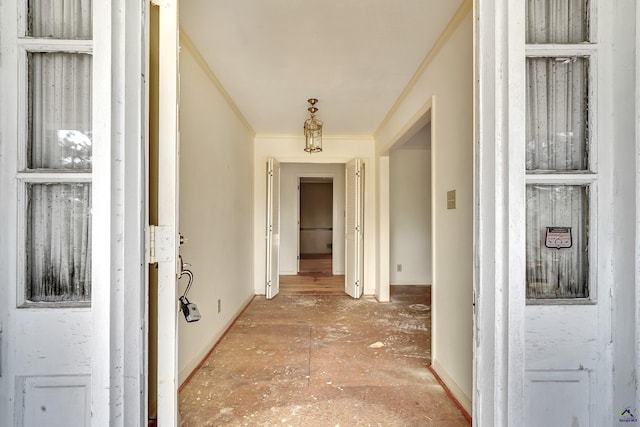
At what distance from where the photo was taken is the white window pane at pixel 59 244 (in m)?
1.11

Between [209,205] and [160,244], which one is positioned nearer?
[160,244]

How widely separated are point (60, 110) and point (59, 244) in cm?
43

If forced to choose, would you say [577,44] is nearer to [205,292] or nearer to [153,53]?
[153,53]

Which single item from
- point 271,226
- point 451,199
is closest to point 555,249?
point 451,199

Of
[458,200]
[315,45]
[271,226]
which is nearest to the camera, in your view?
[458,200]

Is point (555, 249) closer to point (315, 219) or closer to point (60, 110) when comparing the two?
point (60, 110)

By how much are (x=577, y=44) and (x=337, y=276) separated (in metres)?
6.05

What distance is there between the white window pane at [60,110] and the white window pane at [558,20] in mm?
1452

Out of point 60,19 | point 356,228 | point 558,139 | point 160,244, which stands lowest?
point 356,228

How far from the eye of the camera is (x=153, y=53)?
159 cm

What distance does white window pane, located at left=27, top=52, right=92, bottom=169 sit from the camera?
43.8 inches

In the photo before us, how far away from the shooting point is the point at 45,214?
111 centimetres

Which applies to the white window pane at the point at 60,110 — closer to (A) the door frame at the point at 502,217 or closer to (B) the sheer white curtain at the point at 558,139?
(A) the door frame at the point at 502,217

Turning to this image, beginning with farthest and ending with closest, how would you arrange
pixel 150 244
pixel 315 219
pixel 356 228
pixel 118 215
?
pixel 315 219
pixel 356 228
pixel 150 244
pixel 118 215
